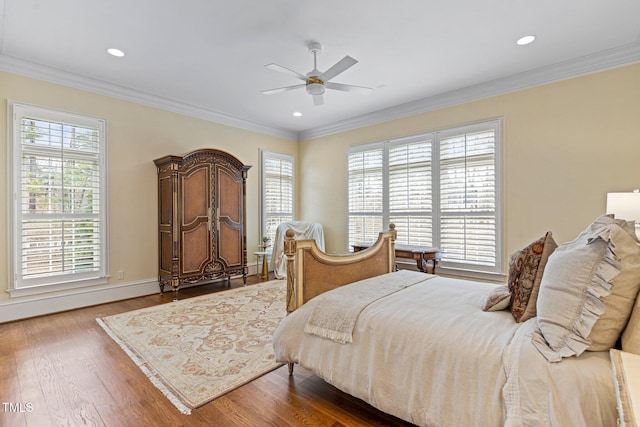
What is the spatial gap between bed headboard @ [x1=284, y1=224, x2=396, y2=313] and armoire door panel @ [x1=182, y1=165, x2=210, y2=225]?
279cm

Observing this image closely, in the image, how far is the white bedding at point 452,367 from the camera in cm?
120

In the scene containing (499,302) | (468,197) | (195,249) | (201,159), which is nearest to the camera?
(499,302)

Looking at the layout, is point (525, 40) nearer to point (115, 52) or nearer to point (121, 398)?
point (115, 52)

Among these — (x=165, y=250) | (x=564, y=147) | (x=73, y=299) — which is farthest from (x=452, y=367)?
(x=73, y=299)

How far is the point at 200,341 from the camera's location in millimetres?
2863

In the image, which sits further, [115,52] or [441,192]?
[441,192]

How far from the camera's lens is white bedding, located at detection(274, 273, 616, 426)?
3.93 ft

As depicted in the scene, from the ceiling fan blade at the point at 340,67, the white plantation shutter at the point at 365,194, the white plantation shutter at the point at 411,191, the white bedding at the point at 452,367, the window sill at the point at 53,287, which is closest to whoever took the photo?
the white bedding at the point at 452,367

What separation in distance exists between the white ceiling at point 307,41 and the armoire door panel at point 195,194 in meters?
1.17

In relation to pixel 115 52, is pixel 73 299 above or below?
below

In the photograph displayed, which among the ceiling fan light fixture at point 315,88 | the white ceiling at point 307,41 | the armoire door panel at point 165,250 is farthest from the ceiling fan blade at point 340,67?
the armoire door panel at point 165,250

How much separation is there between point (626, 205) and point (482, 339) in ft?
7.45

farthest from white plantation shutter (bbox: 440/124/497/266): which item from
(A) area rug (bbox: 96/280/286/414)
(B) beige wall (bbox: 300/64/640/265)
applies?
(A) area rug (bbox: 96/280/286/414)

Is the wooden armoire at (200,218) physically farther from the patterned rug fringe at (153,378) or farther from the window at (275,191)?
the patterned rug fringe at (153,378)
